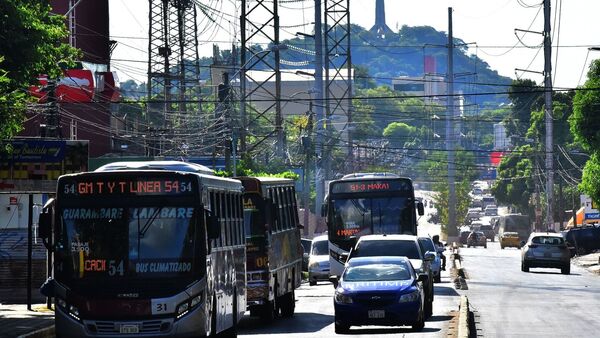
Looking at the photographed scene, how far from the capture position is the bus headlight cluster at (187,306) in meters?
21.4

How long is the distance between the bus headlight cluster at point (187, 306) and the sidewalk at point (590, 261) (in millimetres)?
44215

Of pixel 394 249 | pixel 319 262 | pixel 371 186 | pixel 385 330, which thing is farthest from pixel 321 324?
pixel 319 262

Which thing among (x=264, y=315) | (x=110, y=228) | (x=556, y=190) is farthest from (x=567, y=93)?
(x=110, y=228)

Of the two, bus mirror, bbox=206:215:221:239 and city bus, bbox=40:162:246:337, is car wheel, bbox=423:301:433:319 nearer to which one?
city bus, bbox=40:162:246:337

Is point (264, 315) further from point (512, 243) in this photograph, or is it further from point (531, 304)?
point (512, 243)

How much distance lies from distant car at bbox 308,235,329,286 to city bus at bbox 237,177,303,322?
18.1 meters

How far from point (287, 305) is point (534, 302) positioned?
26.8 feet

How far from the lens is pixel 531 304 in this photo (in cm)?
3750

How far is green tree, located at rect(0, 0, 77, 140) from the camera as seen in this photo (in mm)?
28953

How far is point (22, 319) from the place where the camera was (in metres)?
29.7

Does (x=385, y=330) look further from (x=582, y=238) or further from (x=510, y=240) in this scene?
(x=510, y=240)

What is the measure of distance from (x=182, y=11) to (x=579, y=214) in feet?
138

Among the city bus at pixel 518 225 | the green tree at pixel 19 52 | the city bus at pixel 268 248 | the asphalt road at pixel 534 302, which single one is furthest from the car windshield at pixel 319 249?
the city bus at pixel 518 225

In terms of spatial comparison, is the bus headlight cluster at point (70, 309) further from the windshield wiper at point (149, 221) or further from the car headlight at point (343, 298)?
the car headlight at point (343, 298)
